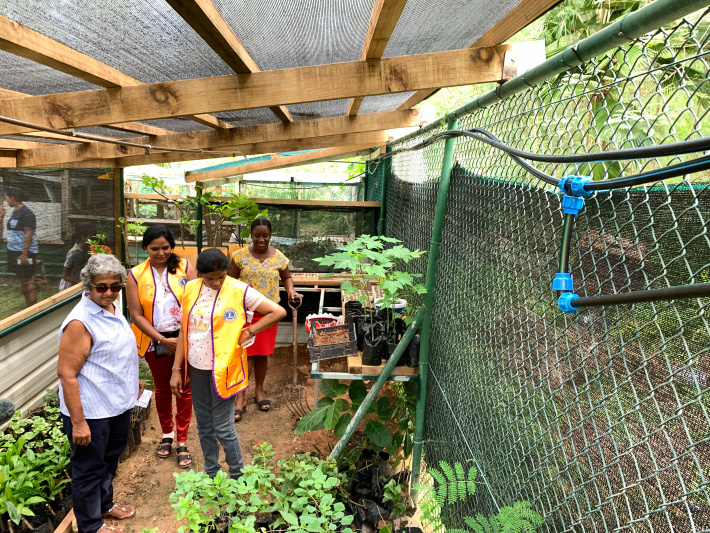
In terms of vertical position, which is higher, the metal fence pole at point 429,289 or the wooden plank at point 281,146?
the wooden plank at point 281,146

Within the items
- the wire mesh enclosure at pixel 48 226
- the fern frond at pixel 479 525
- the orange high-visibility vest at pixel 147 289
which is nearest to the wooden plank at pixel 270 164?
the wire mesh enclosure at pixel 48 226

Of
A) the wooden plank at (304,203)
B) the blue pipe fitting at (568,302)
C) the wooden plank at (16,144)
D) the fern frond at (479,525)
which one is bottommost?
the fern frond at (479,525)

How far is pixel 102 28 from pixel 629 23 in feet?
7.11

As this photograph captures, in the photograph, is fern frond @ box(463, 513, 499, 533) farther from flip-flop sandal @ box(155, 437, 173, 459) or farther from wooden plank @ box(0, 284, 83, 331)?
wooden plank @ box(0, 284, 83, 331)

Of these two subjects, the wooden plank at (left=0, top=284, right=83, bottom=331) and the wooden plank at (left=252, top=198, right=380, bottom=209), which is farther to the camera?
the wooden plank at (left=252, top=198, right=380, bottom=209)

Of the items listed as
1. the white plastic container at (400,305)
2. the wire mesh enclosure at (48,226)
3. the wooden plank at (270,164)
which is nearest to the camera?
the white plastic container at (400,305)

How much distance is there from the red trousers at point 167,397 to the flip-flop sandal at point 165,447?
82 millimetres

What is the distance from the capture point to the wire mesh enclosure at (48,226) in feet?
12.9

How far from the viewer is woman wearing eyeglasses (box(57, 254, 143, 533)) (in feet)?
7.98

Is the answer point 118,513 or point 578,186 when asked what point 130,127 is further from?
point 578,186

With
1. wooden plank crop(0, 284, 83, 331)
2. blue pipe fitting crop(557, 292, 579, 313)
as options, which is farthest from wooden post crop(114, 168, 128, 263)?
blue pipe fitting crop(557, 292, 579, 313)

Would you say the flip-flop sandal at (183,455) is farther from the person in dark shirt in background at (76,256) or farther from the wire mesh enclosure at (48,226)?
the person in dark shirt in background at (76,256)

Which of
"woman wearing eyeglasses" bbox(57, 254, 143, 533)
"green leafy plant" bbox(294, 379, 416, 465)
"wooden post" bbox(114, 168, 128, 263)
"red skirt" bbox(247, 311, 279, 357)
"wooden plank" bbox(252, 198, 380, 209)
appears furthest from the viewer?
"wooden plank" bbox(252, 198, 380, 209)

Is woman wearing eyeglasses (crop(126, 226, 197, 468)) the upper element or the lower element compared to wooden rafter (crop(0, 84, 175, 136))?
lower
